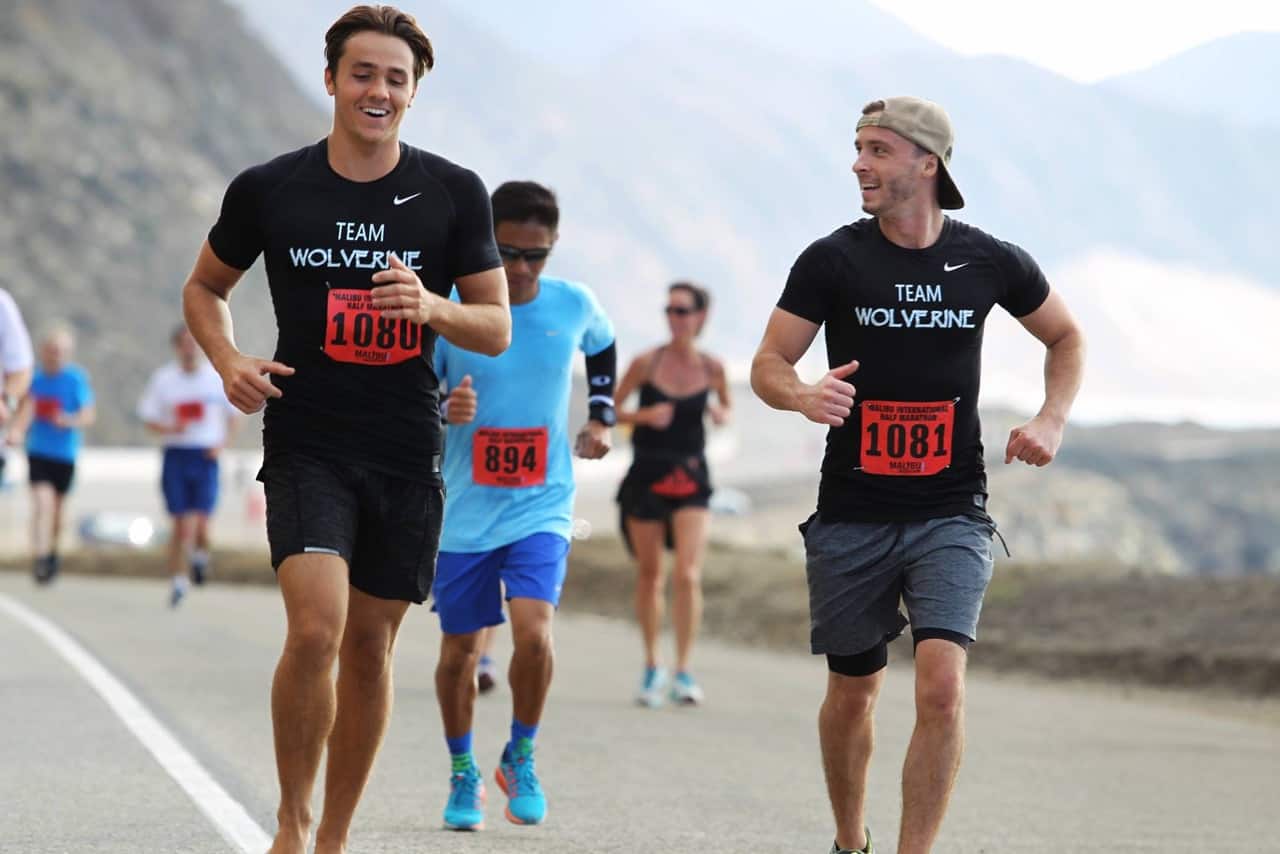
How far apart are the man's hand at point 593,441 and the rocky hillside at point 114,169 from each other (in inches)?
1922

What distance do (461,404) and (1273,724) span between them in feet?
22.0

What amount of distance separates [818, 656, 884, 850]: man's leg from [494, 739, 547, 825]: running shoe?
4.94 ft

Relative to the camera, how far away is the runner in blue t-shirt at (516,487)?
25.3ft

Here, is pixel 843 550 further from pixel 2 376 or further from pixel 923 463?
pixel 2 376

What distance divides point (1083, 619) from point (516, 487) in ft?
32.2

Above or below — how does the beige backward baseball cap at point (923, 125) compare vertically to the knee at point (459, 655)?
above

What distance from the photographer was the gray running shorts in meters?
6.05

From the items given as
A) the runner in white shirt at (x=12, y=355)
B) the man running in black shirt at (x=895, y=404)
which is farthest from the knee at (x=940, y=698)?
the runner in white shirt at (x=12, y=355)

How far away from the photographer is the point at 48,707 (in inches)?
424

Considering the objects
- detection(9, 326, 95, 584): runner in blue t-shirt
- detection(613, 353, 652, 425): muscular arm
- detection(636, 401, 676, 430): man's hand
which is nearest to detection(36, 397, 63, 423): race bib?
detection(9, 326, 95, 584): runner in blue t-shirt

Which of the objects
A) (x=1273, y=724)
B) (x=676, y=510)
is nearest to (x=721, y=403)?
(x=676, y=510)

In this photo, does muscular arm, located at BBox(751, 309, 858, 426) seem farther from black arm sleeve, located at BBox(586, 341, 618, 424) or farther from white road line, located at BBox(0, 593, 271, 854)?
black arm sleeve, located at BBox(586, 341, 618, 424)

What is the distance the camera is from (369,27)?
5.81 meters

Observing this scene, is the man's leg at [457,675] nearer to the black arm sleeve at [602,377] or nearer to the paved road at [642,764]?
the paved road at [642,764]
